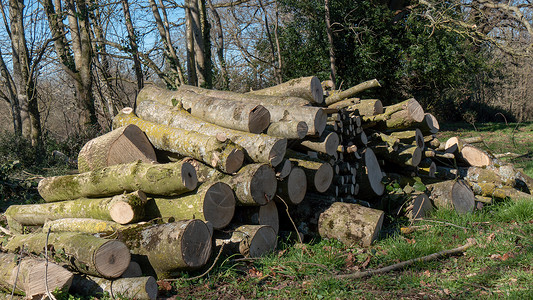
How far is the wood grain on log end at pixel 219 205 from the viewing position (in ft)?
14.9

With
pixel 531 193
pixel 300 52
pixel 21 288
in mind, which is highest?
pixel 300 52

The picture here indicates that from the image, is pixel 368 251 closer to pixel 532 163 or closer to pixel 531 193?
pixel 531 193

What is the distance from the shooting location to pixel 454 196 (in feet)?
19.6

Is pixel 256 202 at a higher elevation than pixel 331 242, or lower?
higher

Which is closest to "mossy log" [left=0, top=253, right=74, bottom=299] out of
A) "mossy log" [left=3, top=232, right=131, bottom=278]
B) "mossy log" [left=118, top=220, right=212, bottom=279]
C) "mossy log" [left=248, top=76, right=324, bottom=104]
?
"mossy log" [left=3, top=232, right=131, bottom=278]

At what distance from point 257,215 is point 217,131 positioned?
4.21 ft

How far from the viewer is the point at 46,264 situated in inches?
145

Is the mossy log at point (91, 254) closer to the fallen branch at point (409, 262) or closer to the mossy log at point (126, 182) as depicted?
the mossy log at point (126, 182)

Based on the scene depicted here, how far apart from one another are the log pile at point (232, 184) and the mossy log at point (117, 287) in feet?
0.04

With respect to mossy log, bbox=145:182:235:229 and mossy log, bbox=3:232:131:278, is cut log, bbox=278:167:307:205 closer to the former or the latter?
mossy log, bbox=145:182:235:229

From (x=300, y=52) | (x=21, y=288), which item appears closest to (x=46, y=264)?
(x=21, y=288)

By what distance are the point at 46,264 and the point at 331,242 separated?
3.04 m

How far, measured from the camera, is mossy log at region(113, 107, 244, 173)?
15.9 ft

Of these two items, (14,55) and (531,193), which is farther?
(14,55)
